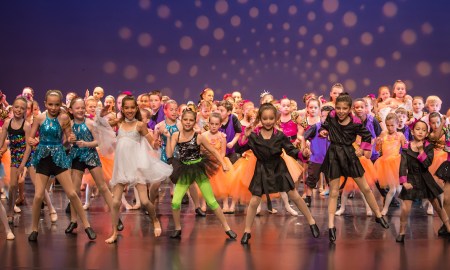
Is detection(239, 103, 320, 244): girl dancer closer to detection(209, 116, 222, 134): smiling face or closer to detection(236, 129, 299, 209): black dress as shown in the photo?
detection(236, 129, 299, 209): black dress

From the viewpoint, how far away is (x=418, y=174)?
18.2ft

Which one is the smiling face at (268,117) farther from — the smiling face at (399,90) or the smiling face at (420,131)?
the smiling face at (399,90)

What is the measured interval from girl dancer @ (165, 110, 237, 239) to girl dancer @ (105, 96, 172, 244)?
0.59 feet

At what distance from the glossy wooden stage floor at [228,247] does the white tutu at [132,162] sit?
512mm

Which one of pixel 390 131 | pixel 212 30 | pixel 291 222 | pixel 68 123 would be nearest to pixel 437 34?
pixel 212 30

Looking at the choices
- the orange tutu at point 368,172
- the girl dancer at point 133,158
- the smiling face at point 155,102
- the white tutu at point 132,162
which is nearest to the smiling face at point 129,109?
the girl dancer at point 133,158

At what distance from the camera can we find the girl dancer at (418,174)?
5.48 meters

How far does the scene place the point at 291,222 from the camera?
642 centimetres

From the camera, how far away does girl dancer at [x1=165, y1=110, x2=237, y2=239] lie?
560cm

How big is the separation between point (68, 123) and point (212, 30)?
632cm

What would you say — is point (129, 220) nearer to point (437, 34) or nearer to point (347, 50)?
point (347, 50)

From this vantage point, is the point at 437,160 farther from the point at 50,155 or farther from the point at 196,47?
the point at 196,47

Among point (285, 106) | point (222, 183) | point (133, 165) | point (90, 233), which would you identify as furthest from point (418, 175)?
point (90, 233)

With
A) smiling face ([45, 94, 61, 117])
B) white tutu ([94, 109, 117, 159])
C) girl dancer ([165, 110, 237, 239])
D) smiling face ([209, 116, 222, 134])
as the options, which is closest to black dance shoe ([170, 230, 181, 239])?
girl dancer ([165, 110, 237, 239])
